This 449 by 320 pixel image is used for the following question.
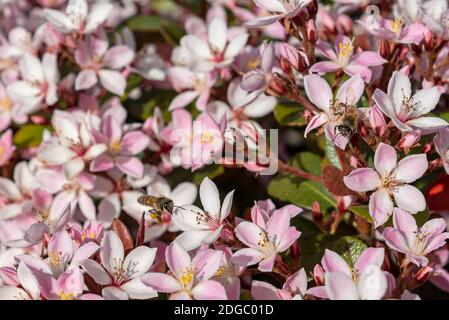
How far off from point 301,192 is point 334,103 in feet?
1.21

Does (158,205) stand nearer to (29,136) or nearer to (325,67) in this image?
(325,67)

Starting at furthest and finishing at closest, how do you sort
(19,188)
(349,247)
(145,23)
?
1. (145,23)
2. (19,188)
3. (349,247)

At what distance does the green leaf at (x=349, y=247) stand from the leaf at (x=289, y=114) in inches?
15.8

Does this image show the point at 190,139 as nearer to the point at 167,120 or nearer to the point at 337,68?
the point at 167,120

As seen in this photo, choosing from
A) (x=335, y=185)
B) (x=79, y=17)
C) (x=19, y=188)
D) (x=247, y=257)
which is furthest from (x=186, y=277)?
(x=79, y=17)

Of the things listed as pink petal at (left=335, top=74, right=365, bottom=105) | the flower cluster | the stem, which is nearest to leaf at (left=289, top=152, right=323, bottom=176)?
the flower cluster

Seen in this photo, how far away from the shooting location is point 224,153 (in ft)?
5.74

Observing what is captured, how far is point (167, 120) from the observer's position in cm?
214

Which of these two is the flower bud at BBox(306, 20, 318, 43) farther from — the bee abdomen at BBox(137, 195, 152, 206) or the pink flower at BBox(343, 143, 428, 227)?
the bee abdomen at BBox(137, 195, 152, 206)

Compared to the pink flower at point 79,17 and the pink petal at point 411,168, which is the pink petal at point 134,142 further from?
the pink petal at point 411,168

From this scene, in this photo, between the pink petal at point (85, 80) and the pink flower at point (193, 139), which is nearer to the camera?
the pink flower at point (193, 139)

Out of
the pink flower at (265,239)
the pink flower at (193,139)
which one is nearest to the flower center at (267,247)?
the pink flower at (265,239)

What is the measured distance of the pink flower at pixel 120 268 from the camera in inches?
56.6

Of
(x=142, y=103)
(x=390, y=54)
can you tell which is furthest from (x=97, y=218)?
(x=390, y=54)
